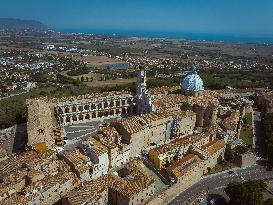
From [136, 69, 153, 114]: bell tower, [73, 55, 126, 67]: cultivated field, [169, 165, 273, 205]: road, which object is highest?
[136, 69, 153, 114]: bell tower

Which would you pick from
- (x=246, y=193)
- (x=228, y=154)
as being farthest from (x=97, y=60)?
(x=246, y=193)

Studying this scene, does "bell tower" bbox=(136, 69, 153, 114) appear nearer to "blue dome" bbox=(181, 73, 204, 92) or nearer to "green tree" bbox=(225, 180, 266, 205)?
"blue dome" bbox=(181, 73, 204, 92)

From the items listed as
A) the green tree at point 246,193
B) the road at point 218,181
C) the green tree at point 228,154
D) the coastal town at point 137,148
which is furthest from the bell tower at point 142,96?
the green tree at point 246,193

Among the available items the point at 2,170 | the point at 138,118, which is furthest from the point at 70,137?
the point at 2,170

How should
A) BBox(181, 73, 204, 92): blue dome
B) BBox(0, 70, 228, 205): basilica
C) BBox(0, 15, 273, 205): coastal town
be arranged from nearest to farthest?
BBox(0, 70, 228, 205): basilica < BBox(0, 15, 273, 205): coastal town < BBox(181, 73, 204, 92): blue dome

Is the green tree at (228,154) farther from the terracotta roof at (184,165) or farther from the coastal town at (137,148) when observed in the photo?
the terracotta roof at (184,165)

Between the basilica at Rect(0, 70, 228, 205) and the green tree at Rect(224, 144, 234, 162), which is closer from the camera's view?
the basilica at Rect(0, 70, 228, 205)

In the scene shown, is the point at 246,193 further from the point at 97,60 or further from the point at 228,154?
the point at 97,60

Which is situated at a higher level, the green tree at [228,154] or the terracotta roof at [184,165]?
the terracotta roof at [184,165]

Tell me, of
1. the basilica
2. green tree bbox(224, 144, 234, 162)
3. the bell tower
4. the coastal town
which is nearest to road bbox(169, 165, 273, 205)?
the coastal town
